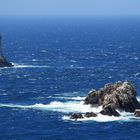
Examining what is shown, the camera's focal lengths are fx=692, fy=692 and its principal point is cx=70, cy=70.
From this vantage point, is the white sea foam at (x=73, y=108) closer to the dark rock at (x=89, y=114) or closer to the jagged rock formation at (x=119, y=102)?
the dark rock at (x=89, y=114)

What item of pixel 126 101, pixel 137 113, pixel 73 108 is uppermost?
pixel 126 101

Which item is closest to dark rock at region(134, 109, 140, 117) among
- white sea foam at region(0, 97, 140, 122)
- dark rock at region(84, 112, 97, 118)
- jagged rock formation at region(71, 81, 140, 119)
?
jagged rock formation at region(71, 81, 140, 119)

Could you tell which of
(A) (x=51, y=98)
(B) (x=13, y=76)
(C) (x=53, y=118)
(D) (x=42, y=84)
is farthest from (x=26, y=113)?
(B) (x=13, y=76)

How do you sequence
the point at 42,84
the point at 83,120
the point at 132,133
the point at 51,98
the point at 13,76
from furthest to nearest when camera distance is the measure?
the point at 13,76
the point at 42,84
the point at 51,98
the point at 83,120
the point at 132,133

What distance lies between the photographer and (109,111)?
466 feet

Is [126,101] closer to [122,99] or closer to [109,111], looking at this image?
[122,99]

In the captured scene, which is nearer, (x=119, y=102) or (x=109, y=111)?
(x=109, y=111)

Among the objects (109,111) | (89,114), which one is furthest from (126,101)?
(89,114)

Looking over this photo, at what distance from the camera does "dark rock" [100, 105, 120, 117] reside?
14200 centimetres

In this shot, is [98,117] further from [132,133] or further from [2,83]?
[2,83]

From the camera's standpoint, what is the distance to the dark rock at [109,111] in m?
142

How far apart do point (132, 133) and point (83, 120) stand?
13395 millimetres

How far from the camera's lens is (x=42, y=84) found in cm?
18562

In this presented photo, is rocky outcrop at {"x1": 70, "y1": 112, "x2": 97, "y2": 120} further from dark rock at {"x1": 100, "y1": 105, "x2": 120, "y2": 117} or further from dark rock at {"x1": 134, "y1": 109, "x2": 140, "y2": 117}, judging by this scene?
dark rock at {"x1": 134, "y1": 109, "x2": 140, "y2": 117}
